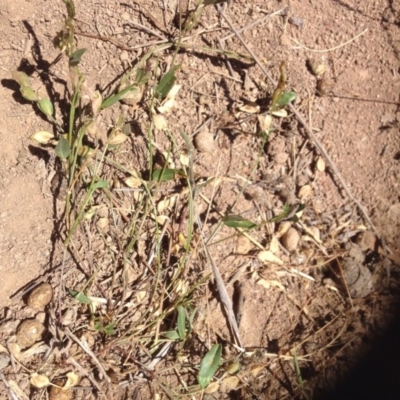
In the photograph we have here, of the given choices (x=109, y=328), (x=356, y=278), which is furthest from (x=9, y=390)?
(x=356, y=278)

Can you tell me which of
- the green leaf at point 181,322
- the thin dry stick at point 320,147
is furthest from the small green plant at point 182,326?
the thin dry stick at point 320,147

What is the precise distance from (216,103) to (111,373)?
741mm

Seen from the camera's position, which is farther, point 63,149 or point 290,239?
point 290,239

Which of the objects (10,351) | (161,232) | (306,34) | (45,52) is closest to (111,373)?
(10,351)

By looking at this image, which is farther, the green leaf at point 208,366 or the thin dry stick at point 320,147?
the thin dry stick at point 320,147

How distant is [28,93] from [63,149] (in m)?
0.16

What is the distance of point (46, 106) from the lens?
153cm

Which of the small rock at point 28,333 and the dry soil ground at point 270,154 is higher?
the dry soil ground at point 270,154

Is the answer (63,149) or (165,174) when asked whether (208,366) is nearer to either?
(165,174)

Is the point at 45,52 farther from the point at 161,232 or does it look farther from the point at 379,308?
the point at 379,308

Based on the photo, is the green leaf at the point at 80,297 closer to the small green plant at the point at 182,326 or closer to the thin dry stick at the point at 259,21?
the small green plant at the point at 182,326

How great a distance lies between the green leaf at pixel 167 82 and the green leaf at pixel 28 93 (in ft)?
0.99

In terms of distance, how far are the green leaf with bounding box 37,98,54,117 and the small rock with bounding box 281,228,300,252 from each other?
672mm

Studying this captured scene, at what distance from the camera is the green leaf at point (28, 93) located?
1.50 meters
